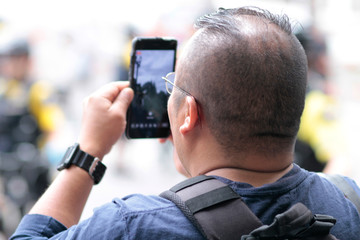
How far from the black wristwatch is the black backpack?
366 millimetres

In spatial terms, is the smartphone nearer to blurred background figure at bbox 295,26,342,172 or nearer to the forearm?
the forearm

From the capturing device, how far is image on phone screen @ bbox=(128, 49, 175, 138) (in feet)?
5.68

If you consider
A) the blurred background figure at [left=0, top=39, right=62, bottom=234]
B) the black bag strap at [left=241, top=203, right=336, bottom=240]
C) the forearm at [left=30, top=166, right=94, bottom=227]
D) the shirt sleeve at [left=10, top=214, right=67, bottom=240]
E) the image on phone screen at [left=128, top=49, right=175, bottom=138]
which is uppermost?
the image on phone screen at [left=128, top=49, right=175, bottom=138]

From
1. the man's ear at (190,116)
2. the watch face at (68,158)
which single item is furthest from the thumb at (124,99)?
the man's ear at (190,116)

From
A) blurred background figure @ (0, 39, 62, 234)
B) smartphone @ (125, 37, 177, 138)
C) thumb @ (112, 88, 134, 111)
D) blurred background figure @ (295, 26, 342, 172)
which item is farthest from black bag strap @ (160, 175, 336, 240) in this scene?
blurred background figure @ (0, 39, 62, 234)

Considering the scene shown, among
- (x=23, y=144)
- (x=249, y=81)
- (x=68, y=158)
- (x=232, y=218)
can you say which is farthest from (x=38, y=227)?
(x=23, y=144)

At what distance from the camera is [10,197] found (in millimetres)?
4914

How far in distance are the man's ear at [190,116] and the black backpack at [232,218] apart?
0.49 feet

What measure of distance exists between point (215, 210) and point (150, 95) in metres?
0.68

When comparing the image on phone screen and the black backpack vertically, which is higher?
the image on phone screen

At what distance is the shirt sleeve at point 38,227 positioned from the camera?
1.33 m

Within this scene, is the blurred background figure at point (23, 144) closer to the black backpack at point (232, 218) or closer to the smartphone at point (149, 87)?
the smartphone at point (149, 87)

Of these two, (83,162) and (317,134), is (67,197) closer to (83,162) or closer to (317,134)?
(83,162)

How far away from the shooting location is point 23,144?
4871mm
